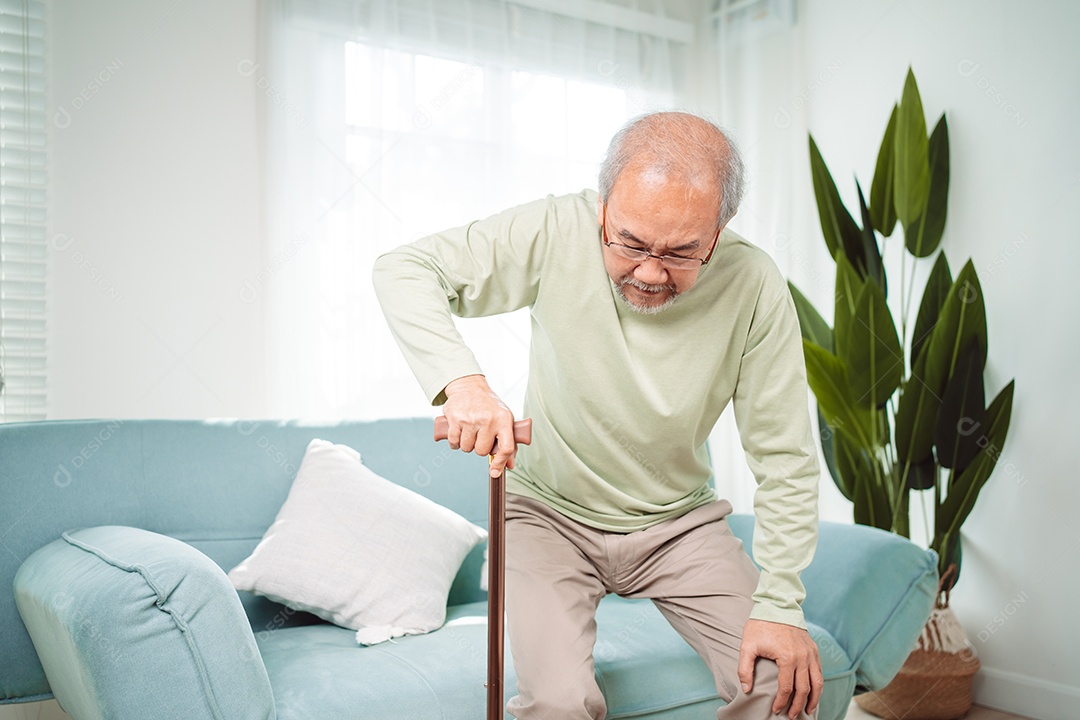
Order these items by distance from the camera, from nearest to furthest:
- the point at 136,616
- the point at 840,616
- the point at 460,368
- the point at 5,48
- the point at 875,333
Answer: the point at 460,368, the point at 136,616, the point at 840,616, the point at 5,48, the point at 875,333

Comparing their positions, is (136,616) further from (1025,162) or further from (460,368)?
(1025,162)

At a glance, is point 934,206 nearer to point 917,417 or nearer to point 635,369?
point 917,417

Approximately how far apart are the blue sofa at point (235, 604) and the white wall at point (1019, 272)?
98 cm

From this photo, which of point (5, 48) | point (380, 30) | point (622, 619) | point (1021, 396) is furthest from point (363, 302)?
point (1021, 396)

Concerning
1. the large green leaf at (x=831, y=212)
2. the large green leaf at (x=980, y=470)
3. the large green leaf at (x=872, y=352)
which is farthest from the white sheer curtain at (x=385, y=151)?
the large green leaf at (x=980, y=470)

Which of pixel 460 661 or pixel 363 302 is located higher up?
pixel 363 302

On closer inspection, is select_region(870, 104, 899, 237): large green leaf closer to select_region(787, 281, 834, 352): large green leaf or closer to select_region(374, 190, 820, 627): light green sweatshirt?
select_region(787, 281, 834, 352): large green leaf

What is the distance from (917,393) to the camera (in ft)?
8.68

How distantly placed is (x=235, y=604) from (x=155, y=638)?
0.13 meters

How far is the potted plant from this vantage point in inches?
102

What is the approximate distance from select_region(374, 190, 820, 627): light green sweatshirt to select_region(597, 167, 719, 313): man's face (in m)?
0.13

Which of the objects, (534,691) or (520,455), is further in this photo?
(520,455)

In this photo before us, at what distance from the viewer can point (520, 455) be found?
1711 millimetres

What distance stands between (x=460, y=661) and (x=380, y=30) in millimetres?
2160
